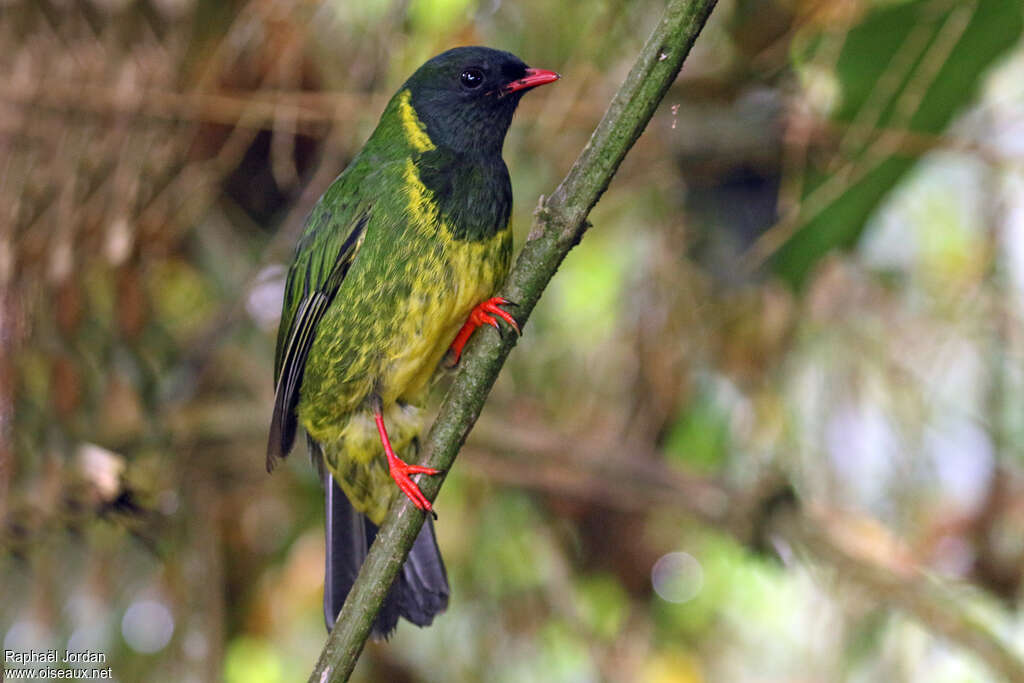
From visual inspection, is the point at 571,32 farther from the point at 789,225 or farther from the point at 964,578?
the point at 964,578

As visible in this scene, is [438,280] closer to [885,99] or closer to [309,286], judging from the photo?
[309,286]

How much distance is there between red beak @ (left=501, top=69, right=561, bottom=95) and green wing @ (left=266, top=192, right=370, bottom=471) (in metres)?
0.48

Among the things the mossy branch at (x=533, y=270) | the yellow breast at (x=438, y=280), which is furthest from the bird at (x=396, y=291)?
the mossy branch at (x=533, y=270)

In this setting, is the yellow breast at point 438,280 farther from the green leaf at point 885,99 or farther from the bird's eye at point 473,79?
the green leaf at point 885,99

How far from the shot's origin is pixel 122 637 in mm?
3479

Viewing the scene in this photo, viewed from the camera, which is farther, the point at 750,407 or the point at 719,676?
the point at 719,676

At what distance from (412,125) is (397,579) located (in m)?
1.18

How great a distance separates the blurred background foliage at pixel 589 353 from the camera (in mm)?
3367

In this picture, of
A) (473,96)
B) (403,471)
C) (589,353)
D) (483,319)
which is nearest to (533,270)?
(483,319)

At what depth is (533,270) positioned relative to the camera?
1.85m

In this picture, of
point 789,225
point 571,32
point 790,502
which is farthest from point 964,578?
point 571,32

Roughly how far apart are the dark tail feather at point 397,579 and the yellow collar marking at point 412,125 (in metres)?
0.97

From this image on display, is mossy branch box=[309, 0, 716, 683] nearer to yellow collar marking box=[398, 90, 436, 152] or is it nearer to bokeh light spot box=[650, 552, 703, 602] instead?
yellow collar marking box=[398, 90, 436, 152]

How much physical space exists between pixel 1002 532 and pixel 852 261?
1165 millimetres
